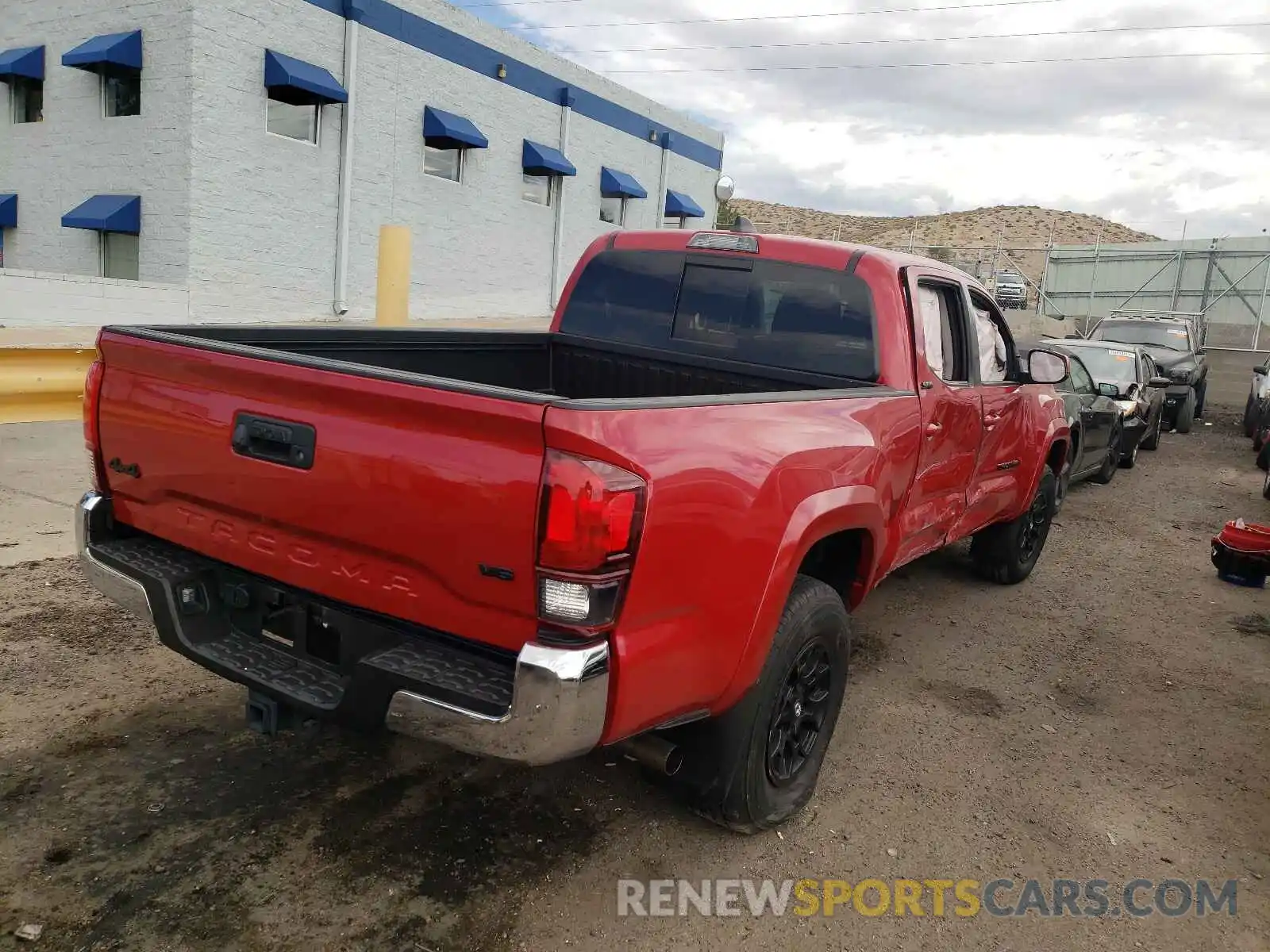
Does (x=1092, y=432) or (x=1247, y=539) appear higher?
(x=1092, y=432)

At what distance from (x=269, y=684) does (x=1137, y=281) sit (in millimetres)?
35941

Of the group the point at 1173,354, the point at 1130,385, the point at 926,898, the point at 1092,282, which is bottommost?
the point at 926,898

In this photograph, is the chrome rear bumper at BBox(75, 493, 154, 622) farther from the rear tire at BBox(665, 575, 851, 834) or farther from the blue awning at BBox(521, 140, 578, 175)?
the blue awning at BBox(521, 140, 578, 175)

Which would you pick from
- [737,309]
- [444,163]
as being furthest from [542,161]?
[737,309]

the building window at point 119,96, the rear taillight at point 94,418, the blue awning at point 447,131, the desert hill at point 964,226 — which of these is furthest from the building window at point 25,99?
the desert hill at point 964,226

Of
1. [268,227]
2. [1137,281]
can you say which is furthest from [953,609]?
[1137,281]

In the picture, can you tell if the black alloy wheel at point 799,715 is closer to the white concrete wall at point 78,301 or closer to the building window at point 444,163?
the white concrete wall at point 78,301

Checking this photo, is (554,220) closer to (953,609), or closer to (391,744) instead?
(953,609)

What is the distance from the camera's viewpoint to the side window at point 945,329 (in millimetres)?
4422

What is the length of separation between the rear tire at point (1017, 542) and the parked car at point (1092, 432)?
8.49 feet

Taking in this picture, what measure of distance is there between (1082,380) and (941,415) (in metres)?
7.23

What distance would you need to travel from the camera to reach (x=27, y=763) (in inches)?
134

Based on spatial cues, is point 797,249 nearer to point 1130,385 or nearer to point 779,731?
point 779,731

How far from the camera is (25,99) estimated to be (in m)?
16.8
